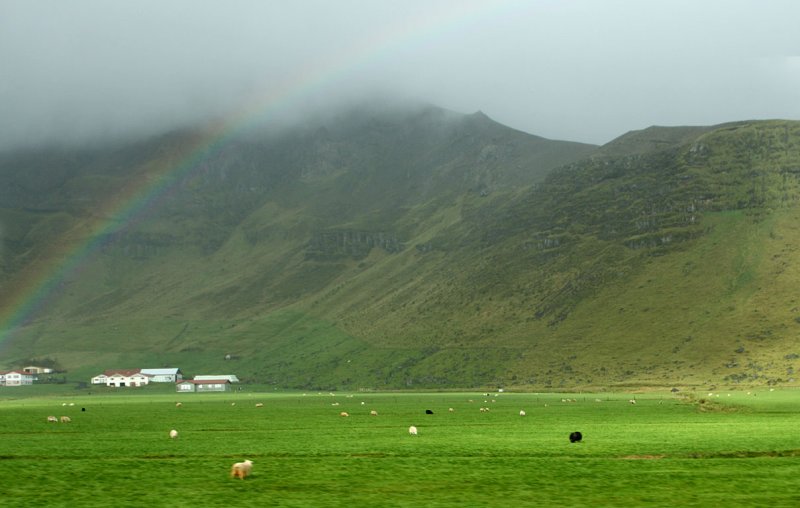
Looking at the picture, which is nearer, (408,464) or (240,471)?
(240,471)

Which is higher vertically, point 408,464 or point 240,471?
point 240,471

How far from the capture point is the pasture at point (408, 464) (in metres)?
35.3

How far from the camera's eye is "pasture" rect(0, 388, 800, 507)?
35.3m

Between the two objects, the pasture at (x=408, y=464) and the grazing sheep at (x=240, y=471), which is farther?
the grazing sheep at (x=240, y=471)

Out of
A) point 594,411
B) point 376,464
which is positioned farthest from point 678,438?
point 594,411

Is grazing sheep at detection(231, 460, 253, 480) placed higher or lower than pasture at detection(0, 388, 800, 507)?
higher

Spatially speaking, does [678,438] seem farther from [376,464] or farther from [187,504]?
[187,504]

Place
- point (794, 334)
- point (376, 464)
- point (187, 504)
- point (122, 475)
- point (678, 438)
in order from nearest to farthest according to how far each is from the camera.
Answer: point (187, 504) → point (122, 475) → point (376, 464) → point (678, 438) → point (794, 334)

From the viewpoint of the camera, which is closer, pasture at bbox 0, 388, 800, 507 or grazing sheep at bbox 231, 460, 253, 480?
pasture at bbox 0, 388, 800, 507

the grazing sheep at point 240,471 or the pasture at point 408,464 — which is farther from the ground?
the grazing sheep at point 240,471

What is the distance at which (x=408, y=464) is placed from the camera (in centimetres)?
4644

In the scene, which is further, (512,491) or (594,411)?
(594,411)

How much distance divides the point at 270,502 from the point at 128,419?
221 feet

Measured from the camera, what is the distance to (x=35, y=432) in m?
74.4
